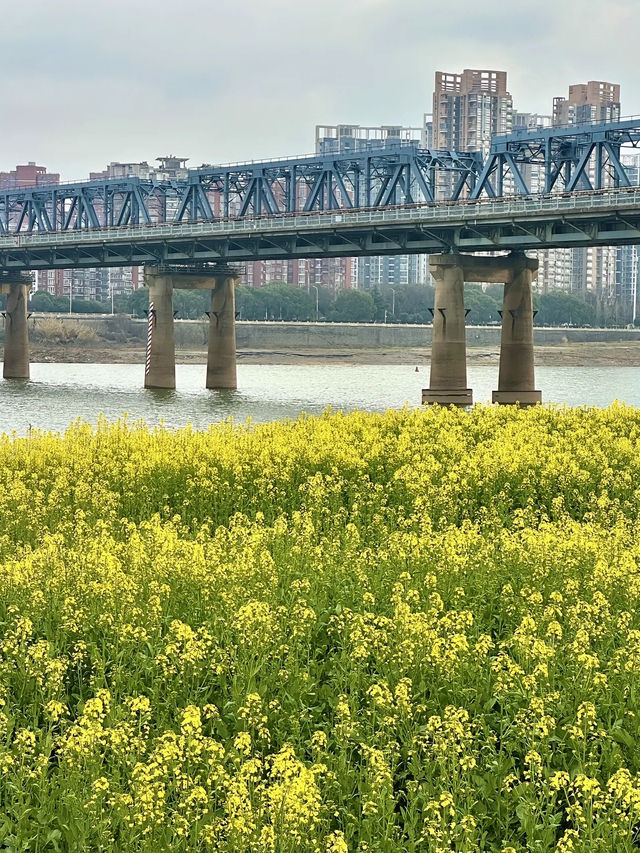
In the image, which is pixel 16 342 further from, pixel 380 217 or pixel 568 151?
pixel 568 151

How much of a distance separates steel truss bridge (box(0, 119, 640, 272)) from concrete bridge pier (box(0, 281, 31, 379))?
300 cm

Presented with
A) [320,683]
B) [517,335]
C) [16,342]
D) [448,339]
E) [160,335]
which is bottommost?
[320,683]

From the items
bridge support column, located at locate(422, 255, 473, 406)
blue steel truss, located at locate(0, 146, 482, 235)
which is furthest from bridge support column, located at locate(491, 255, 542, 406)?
blue steel truss, located at locate(0, 146, 482, 235)

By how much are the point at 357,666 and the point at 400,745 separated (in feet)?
3.12

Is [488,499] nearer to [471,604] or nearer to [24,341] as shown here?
[471,604]

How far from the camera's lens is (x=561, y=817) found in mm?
9906

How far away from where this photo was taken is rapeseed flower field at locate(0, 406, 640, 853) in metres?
8.70

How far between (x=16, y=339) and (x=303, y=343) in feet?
199

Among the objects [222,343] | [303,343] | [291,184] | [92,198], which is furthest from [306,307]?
[222,343]

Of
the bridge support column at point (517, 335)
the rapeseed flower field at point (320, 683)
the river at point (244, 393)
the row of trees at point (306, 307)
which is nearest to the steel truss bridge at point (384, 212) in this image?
the bridge support column at point (517, 335)

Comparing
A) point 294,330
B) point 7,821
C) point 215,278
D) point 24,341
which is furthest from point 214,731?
point 294,330

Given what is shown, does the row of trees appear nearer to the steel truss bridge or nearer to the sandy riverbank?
the sandy riverbank

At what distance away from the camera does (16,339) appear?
10600 cm

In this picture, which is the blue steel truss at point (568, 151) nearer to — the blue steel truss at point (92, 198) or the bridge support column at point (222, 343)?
the bridge support column at point (222, 343)
